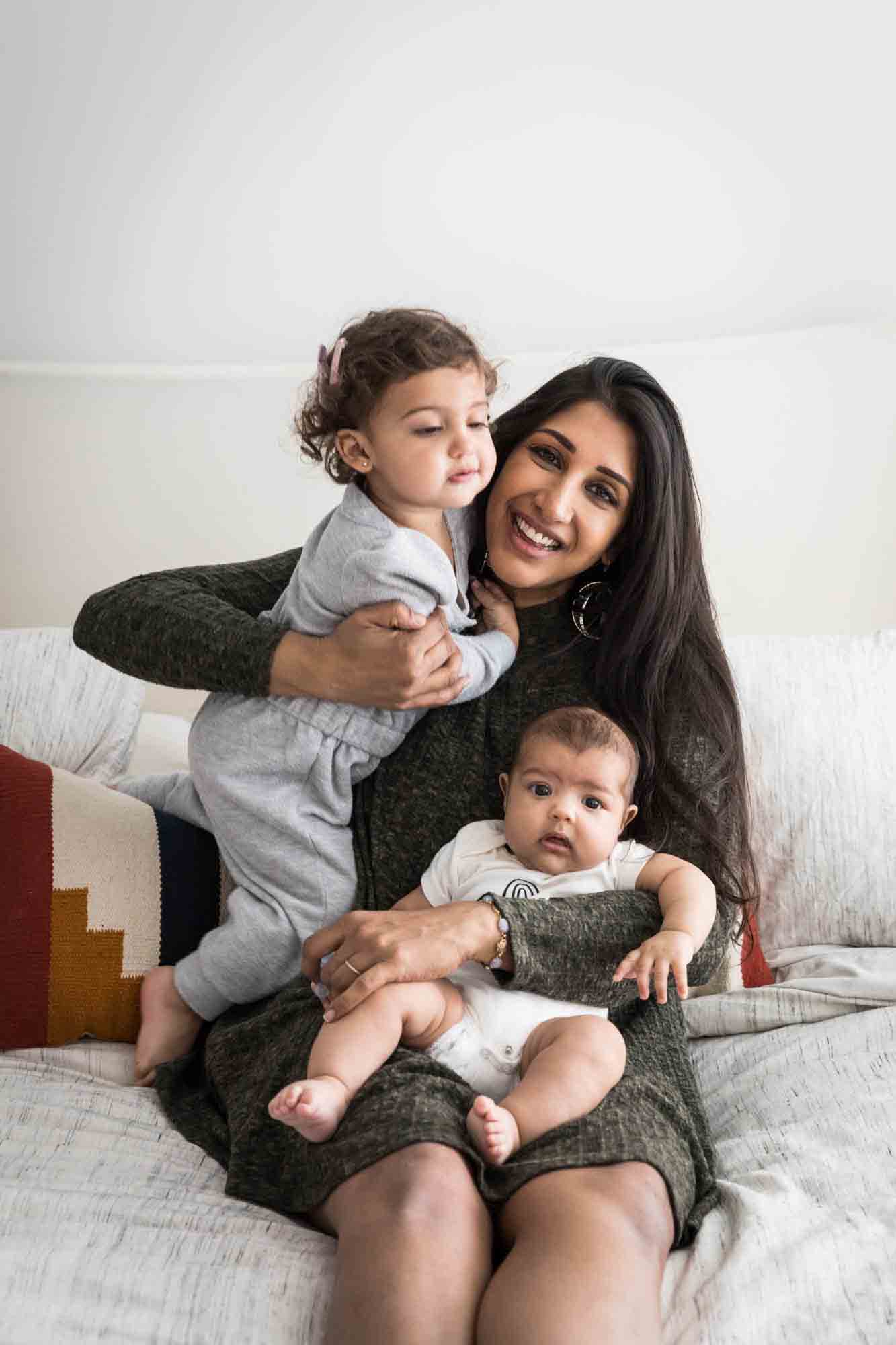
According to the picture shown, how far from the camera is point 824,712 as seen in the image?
205 cm

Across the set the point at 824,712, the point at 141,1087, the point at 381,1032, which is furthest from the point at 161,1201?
the point at 824,712

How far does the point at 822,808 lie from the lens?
6.55 feet

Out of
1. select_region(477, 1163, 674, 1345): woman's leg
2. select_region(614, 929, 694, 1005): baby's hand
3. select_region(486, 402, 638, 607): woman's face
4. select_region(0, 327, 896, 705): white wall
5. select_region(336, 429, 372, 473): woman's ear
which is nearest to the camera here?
select_region(477, 1163, 674, 1345): woman's leg

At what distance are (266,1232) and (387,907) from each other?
18.3 inches

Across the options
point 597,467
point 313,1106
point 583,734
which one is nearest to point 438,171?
point 597,467

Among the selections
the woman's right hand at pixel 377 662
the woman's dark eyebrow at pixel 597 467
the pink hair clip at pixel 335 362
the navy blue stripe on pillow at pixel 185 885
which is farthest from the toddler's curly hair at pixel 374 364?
the navy blue stripe on pillow at pixel 185 885

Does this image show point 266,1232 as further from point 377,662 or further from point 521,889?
point 377,662

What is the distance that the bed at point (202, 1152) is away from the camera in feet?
3.53

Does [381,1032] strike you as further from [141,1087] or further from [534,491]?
[534,491]

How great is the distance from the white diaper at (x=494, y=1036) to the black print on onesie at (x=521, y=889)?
0.13m

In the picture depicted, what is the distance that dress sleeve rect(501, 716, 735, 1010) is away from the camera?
132 centimetres

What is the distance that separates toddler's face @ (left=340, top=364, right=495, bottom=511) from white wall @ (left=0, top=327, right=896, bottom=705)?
4.24 feet

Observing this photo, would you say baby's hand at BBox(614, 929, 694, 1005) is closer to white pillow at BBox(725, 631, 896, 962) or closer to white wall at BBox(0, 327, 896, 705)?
white pillow at BBox(725, 631, 896, 962)

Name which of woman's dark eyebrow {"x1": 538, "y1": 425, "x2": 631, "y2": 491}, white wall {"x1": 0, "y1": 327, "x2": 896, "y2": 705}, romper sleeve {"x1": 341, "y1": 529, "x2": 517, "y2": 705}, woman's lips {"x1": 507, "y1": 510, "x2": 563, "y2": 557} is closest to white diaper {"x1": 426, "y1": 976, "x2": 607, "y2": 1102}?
romper sleeve {"x1": 341, "y1": 529, "x2": 517, "y2": 705}
